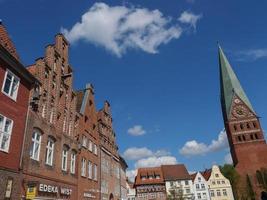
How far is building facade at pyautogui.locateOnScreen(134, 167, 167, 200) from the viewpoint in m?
71.3

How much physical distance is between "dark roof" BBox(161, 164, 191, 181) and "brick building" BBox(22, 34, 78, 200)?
54.0m

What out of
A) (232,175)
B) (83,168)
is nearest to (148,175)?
(232,175)

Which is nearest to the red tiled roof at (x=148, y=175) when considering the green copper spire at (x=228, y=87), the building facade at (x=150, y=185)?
the building facade at (x=150, y=185)

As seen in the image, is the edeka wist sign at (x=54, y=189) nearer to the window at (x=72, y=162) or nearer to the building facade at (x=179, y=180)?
the window at (x=72, y=162)

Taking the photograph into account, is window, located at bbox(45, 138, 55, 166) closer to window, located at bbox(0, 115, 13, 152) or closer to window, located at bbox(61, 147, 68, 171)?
window, located at bbox(61, 147, 68, 171)

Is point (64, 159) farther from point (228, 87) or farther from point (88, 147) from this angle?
point (228, 87)

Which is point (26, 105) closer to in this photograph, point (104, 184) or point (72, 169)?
point (72, 169)

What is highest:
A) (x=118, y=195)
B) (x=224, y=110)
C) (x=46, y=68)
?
(x=224, y=110)

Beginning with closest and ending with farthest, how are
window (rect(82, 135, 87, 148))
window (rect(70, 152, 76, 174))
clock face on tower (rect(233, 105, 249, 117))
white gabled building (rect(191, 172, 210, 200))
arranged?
window (rect(70, 152, 76, 174)) → window (rect(82, 135, 87, 148)) → white gabled building (rect(191, 172, 210, 200)) → clock face on tower (rect(233, 105, 249, 117))

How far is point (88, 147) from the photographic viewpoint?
2919 centimetres

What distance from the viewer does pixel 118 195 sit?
126 feet

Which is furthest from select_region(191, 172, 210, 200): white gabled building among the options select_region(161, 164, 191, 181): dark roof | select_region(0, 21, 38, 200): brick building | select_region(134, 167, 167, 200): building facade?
select_region(0, 21, 38, 200): brick building

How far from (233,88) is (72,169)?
79698 mm

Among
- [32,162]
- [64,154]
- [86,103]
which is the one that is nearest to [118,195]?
[86,103]
